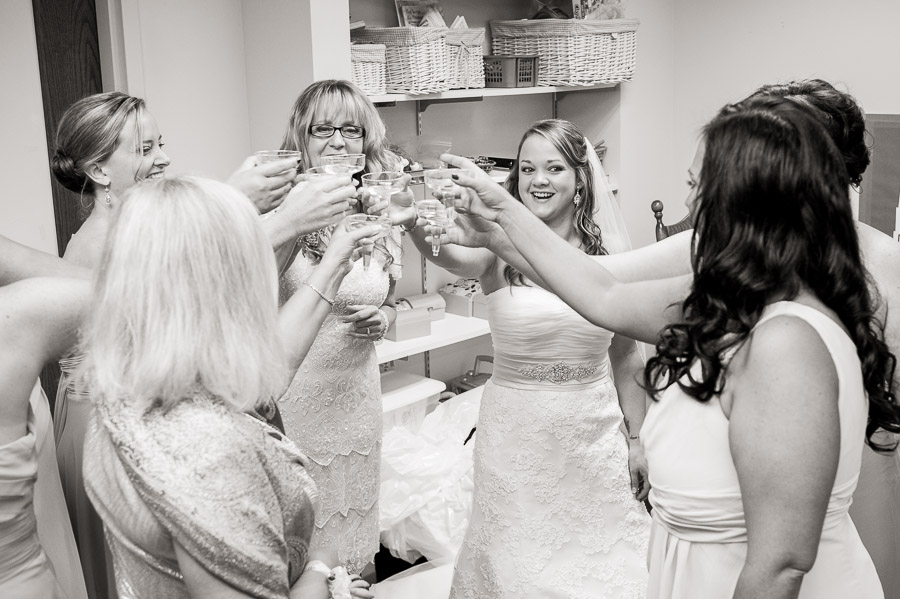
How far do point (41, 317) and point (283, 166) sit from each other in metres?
0.64

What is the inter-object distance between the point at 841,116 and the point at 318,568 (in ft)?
4.18

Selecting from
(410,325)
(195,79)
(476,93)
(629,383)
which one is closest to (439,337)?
(410,325)

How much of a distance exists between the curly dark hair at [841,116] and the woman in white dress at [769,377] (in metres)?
0.46

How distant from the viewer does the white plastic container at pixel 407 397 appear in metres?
3.34

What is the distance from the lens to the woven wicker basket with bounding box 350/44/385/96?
9.82 feet

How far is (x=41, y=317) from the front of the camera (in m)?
1.38

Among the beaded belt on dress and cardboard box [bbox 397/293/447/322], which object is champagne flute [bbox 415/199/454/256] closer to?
the beaded belt on dress

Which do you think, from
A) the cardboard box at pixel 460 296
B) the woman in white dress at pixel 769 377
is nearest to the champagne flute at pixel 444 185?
the woman in white dress at pixel 769 377

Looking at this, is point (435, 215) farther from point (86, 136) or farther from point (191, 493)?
point (86, 136)

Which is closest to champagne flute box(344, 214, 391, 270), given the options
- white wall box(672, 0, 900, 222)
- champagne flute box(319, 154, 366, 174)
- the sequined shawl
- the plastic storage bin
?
champagne flute box(319, 154, 366, 174)

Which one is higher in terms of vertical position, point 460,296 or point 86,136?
point 86,136

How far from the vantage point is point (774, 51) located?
4156 mm

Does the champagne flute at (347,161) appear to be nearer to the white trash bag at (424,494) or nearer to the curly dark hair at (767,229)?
the curly dark hair at (767,229)

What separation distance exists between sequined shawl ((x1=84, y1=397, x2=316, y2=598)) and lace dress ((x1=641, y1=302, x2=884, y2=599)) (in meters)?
0.58
